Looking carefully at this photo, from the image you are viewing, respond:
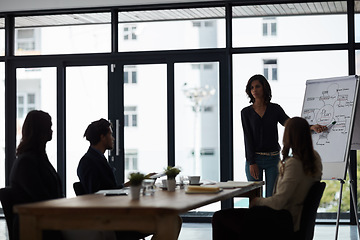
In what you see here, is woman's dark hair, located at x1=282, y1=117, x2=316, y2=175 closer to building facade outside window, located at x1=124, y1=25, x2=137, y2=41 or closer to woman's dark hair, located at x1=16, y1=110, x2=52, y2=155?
woman's dark hair, located at x1=16, y1=110, x2=52, y2=155

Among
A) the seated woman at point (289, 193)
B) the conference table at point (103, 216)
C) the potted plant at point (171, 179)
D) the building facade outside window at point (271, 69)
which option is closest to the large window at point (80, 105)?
the building facade outside window at point (271, 69)

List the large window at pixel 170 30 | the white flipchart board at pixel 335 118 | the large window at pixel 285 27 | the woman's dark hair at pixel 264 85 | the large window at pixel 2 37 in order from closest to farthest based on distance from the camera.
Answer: the woman's dark hair at pixel 264 85, the white flipchart board at pixel 335 118, the large window at pixel 285 27, the large window at pixel 170 30, the large window at pixel 2 37

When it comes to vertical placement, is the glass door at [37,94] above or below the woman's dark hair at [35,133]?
above

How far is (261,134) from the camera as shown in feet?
17.8

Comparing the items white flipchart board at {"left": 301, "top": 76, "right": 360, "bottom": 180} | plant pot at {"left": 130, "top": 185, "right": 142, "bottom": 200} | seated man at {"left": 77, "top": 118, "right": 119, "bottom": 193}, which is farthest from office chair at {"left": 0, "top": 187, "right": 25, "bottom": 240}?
white flipchart board at {"left": 301, "top": 76, "right": 360, "bottom": 180}

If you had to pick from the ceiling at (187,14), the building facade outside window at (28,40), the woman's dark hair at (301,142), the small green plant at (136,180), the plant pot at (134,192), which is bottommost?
the plant pot at (134,192)

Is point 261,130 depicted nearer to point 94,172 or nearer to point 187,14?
point 94,172

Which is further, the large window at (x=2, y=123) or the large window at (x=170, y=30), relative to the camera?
the large window at (x=2, y=123)

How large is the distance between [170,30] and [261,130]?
8.17 ft

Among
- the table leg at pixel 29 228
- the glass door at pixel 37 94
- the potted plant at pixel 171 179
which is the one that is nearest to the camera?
the table leg at pixel 29 228

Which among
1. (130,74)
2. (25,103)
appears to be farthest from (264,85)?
(25,103)

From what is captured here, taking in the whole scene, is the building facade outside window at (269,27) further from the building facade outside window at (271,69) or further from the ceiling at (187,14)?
the building facade outside window at (271,69)

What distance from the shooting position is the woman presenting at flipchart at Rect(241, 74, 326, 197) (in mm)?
5355

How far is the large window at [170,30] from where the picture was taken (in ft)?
24.1
